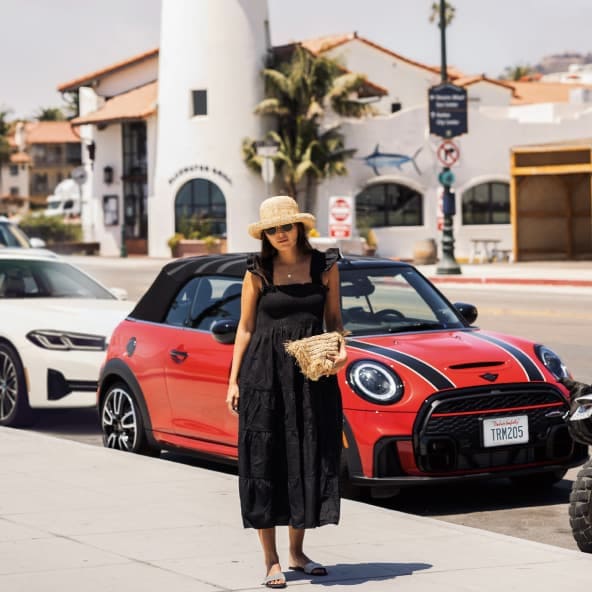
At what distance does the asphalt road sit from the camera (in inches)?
342

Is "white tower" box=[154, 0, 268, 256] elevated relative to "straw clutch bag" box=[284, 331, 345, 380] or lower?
elevated

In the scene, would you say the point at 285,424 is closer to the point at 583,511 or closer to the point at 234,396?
the point at 234,396

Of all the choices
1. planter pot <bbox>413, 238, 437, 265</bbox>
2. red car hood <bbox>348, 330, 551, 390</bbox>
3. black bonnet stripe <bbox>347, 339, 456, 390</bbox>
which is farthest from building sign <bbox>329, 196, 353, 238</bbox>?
black bonnet stripe <bbox>347, 339, 456, 390</bbox>

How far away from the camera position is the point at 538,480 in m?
9.59

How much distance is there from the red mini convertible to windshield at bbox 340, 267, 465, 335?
1cm

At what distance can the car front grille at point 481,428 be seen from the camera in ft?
28.5

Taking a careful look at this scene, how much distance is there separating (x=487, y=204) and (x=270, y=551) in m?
51.1

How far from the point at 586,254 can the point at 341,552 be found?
4286 cm

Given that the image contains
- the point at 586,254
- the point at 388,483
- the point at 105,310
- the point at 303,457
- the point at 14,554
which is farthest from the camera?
the point at 586,254

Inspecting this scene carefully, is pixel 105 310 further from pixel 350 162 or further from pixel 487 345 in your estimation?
pixel 350 162

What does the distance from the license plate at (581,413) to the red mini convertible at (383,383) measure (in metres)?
1.57

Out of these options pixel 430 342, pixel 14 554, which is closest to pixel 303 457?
pixel 14 554

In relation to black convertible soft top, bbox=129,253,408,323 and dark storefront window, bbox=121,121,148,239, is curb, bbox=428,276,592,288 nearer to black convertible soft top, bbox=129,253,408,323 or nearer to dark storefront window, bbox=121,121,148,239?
black convertible soft top, bbox=129,253,408,323

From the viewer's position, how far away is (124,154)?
215ft
